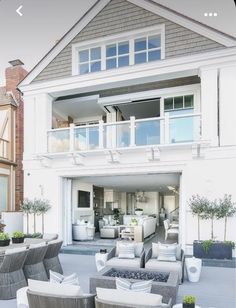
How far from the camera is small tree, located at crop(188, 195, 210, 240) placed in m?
10.3

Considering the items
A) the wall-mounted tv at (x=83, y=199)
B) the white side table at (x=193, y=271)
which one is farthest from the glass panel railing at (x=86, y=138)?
the white side table at (x=193, y=271)

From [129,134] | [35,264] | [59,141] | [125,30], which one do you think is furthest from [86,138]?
[35,264]

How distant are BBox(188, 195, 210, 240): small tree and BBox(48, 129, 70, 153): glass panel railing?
17.2 feet

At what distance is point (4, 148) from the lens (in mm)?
16156

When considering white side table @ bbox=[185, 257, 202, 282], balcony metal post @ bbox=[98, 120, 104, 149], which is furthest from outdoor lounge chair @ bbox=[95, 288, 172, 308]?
balcony metal post @ bbox=[98, 120, 104, 149]

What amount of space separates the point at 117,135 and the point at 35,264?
597 cm

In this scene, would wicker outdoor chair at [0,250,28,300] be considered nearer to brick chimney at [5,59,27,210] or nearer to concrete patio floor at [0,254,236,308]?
concrete patio floor at [0,254,236,308]

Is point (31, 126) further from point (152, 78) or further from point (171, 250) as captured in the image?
point (171, 250)

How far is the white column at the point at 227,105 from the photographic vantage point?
10.6 m

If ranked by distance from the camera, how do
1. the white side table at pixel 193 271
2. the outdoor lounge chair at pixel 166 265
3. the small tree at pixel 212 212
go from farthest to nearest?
the small tree at pixel 212 212 < the white side table at pixel 193 271 < the outdoor lounge chair at pixel 166 265

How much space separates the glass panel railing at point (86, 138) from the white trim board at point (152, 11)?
134 inches

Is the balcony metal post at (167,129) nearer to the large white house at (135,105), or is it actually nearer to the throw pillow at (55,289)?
the large white house at (135,105)

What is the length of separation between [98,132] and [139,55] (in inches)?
136

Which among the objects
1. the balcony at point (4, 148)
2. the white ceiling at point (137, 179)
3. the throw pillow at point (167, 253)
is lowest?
the throw pillow at point (167, 253)
